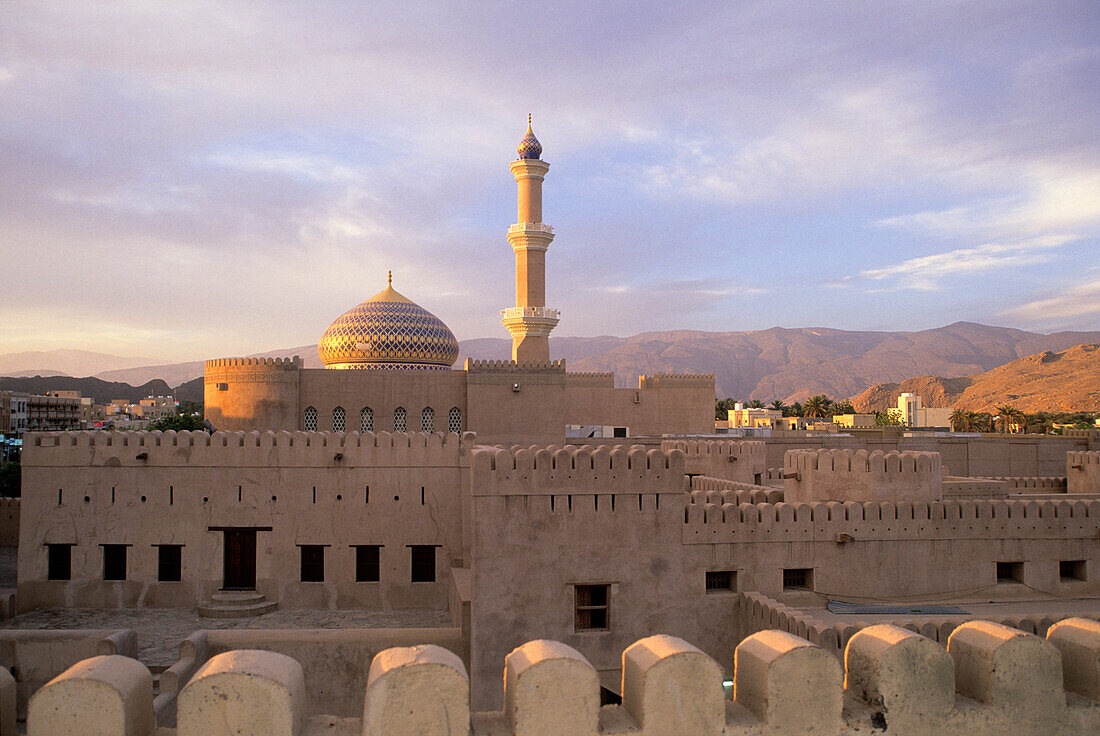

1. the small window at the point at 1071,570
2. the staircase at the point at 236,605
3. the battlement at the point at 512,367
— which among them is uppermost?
the battlement at the point at 512,367

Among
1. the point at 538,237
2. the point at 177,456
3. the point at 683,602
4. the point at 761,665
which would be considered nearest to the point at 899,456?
the point at 683,602

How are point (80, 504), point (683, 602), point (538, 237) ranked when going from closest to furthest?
point (683, 602) → point (80, 504) → point (538, 237)

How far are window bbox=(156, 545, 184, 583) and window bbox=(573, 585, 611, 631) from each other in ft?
30.0

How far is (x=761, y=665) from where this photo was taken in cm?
359

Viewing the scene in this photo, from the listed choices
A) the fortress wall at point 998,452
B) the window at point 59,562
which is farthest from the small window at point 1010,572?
the fortress wall at point 998,452

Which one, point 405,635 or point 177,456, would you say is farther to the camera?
point 177,456

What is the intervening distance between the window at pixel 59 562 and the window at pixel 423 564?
22.6 feet

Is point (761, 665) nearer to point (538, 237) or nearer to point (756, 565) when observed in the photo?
point (756, 565)

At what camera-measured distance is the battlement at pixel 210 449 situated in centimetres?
1648

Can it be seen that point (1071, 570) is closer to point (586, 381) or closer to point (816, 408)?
point (586, 381)

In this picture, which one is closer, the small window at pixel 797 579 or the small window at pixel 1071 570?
the small window at pixel 797 579

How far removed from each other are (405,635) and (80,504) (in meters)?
8.57

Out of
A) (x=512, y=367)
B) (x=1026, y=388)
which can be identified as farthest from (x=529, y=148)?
(x=1026, y=388)

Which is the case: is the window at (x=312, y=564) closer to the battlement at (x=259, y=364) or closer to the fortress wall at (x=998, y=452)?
the battlement at (x=259, y=364)
